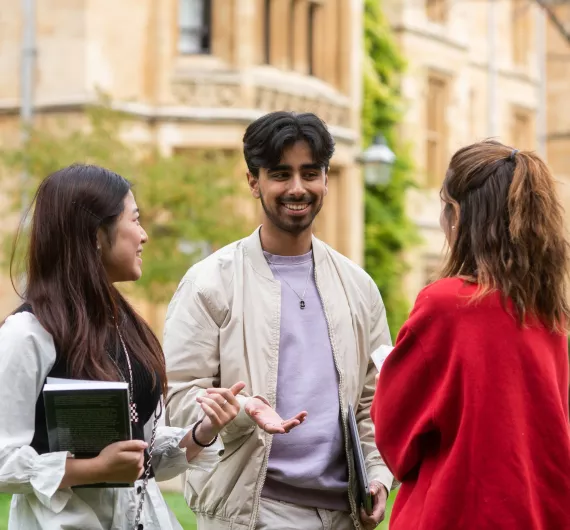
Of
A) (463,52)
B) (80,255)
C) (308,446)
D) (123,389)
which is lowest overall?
(308,446)

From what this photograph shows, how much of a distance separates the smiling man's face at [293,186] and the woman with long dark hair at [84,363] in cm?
88

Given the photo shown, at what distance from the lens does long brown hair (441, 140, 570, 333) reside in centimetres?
427

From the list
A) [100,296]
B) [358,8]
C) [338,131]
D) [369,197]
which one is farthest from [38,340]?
[369,197]

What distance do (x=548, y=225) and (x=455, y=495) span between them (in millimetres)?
799

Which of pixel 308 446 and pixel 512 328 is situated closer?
pixel 512 328

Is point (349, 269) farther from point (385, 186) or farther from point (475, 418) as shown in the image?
point (385, 186)

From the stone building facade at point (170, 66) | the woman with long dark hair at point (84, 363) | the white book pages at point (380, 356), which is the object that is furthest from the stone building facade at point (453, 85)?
the woman with long dark hair at point (84, 363)

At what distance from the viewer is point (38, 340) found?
4.23 meters

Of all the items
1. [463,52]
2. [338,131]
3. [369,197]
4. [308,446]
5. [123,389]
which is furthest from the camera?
[463,52]

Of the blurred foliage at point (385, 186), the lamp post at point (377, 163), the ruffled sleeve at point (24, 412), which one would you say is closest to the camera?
the ruffled sleeve at point (24, 412)

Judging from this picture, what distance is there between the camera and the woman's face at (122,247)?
4488 mm

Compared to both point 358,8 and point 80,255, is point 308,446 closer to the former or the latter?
point 80,255

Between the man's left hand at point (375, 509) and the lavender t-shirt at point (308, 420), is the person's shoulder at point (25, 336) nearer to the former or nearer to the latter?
the lavender t-shirt at point (308, 420)

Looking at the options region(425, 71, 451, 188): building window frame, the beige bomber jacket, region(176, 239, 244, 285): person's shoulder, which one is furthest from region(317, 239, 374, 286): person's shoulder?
region(425, 71, 451, 188): building window frame
